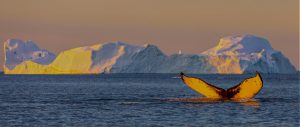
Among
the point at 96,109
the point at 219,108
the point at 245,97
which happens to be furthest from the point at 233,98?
the point at 96,109

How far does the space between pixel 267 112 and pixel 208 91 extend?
13031 millimetres

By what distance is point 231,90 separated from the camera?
207 ft

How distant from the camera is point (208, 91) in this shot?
62438 mm

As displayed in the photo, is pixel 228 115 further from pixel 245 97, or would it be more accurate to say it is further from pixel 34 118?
pixel 245 97

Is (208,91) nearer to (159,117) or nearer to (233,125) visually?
(159,117)

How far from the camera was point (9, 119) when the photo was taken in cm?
4428

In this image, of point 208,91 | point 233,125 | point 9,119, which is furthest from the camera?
point 208,91

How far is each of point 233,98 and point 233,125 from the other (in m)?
22.8

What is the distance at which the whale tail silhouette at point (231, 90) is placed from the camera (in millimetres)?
60156

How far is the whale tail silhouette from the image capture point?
60156 mm

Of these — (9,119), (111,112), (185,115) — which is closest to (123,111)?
(111,112)

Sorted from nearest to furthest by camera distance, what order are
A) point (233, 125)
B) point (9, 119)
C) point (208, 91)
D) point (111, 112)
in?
point (233, 125) → point (9, 119) → point (111, 112) → point (208, 91)

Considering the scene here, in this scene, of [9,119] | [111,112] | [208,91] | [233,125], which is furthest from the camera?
[208,91]

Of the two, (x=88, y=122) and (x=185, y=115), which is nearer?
(x=88, y=122)
